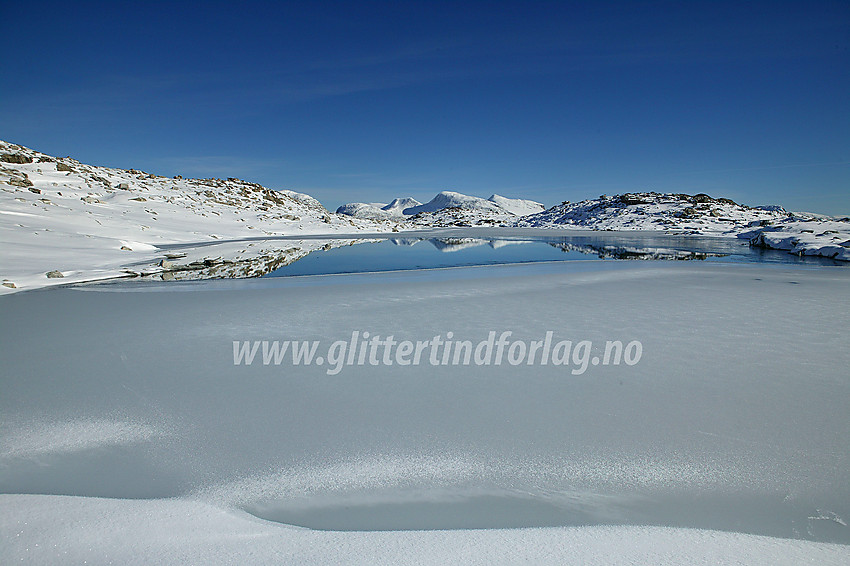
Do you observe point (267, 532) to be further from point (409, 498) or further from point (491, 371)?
point (491, 371)

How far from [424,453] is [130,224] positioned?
25.3 m

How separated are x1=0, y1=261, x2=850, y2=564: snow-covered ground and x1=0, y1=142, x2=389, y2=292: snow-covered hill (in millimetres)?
7141

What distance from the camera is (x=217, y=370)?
3725mm

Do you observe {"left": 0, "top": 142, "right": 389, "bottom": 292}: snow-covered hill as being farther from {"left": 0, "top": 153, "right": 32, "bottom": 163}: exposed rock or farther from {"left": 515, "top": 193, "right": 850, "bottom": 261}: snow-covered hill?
{"left": 515, "top": 193, "right": 850, "bottom": 261}: snow-covered hill

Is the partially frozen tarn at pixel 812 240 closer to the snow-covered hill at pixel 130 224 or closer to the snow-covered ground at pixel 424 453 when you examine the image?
the snow-covered ground at pixel 424 453

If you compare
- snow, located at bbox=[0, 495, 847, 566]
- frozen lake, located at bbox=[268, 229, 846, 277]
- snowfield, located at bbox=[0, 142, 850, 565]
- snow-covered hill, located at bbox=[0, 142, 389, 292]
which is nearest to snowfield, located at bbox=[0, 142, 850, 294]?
snow-covered hill, located at bbox=[0, 142, 389, 292]

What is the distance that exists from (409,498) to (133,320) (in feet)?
16.6

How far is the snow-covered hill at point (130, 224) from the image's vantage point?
11125mm

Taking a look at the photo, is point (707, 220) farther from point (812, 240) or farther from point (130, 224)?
point (130, 224)

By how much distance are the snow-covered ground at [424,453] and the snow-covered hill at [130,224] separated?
714 cm

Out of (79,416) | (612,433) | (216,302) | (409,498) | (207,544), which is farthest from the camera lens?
(216,302)

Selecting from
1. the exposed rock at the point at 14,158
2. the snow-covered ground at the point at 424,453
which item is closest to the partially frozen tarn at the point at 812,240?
the snow-covered ground at the point at 424,453

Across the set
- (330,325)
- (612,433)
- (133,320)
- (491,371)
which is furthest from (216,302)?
(612,433)

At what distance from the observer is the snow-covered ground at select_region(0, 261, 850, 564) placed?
1748 mm
